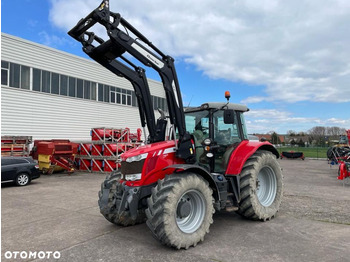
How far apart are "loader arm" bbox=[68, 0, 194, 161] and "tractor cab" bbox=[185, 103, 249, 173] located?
413 mm

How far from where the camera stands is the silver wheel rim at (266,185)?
6668mm

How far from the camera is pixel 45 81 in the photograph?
67.6 ft

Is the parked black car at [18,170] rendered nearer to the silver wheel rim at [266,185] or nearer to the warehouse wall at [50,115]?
the warehouse wall at [50,115]

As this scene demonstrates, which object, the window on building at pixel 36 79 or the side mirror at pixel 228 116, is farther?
the window on building at pixel 36 79

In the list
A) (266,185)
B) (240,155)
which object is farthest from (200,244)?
(266,185)

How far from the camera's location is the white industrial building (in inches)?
733

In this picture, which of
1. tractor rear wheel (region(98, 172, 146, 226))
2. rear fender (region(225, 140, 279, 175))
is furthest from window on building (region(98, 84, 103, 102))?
rear fender (region(225, 140, 279, 175))

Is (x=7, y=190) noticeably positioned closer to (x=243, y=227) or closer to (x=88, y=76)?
(x=243, y=227)

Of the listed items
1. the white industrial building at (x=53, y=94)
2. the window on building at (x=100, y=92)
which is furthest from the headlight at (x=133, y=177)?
the window on building at (x=100, y=92)

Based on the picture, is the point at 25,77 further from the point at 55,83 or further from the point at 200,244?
the point at 200,244

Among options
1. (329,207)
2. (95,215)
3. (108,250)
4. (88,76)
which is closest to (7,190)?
(95,215)

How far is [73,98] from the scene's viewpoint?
22547 millimetres

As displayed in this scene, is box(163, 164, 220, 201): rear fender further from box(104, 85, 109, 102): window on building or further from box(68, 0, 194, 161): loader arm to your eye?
box(104, 85, 109, 102): window on building

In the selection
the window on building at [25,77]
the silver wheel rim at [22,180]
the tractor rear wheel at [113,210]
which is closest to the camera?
the tractor rear wheel at [113,210]
